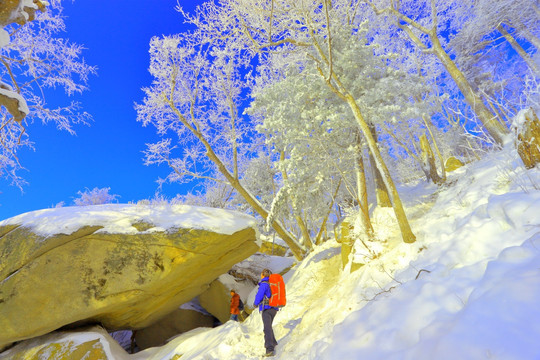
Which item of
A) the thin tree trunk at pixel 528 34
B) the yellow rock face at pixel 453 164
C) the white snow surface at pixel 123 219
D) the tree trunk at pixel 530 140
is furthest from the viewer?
the yellow rock face at pixel 453 164

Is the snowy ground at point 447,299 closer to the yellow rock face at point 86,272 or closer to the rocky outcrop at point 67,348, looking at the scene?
the rocky outcrop at point 67,348

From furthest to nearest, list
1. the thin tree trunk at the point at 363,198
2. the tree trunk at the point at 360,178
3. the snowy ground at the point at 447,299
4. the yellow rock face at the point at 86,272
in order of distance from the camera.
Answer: the tree trunk at the point at 360,178, the thin tree trunk at the point at 363,198, the yellow rock face at the point at 86,272, the snowy ground at the point at 447,299

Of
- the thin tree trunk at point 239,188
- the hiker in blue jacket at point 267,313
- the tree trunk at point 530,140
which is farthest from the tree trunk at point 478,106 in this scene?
→ the thin tree trunk at point 239,188

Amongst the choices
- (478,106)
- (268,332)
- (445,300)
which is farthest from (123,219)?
(478,106)

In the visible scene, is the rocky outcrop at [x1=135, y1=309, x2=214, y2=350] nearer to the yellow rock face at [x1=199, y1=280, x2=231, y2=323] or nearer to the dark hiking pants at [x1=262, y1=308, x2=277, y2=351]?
the yellow rock face at [x1=199, y1=280, x2=231, y2=323]

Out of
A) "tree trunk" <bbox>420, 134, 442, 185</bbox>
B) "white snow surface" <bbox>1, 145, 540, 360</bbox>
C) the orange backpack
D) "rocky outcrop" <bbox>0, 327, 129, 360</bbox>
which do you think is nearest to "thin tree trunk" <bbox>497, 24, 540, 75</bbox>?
"tree trunk" <bbox>420, 134, 442, 185</bbox>

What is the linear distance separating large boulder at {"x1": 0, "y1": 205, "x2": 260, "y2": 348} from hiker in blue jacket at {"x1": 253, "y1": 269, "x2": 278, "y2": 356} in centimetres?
304

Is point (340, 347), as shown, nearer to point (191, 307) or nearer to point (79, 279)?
point (79, 279)

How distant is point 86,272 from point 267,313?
19.1 ft

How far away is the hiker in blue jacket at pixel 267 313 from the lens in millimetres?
5676

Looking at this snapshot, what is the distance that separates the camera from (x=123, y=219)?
8.39 metres

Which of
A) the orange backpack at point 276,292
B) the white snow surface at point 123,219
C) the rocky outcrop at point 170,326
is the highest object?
the white snow surface at point 123,219

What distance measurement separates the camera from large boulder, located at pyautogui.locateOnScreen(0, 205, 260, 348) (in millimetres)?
7430

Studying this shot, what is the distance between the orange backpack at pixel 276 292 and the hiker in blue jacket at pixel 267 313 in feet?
0.35
